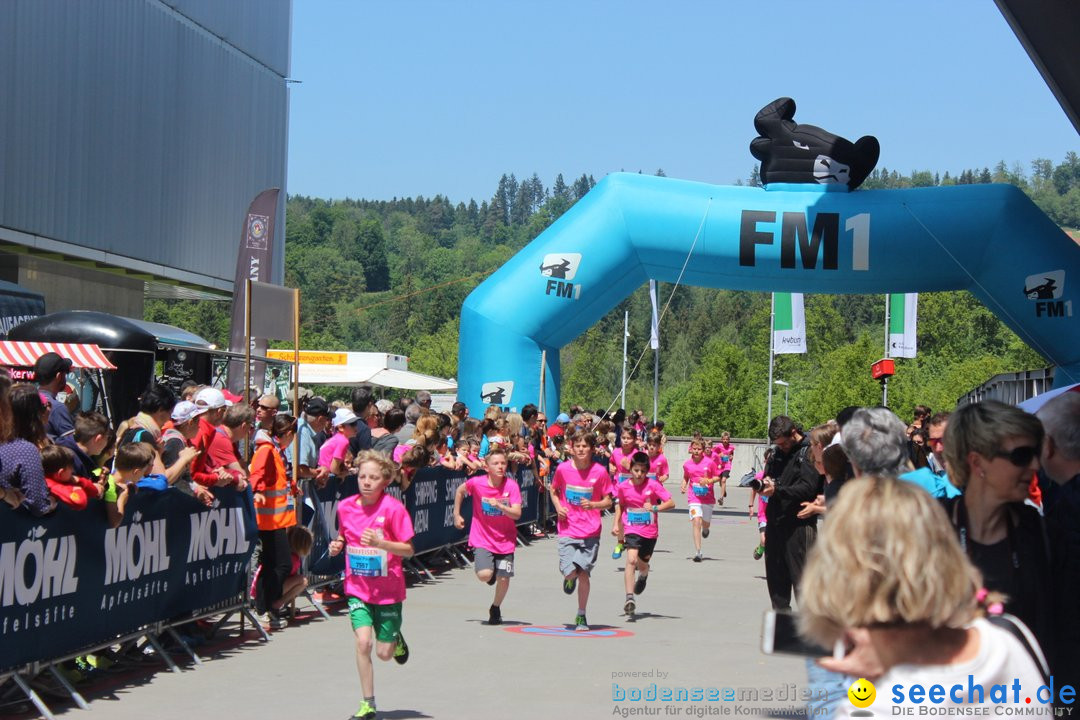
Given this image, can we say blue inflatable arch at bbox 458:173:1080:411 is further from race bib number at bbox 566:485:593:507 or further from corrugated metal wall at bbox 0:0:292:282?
corrugated metal wall at bbox 0:0:292:282

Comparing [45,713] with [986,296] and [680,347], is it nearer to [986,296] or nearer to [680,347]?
[986,296]

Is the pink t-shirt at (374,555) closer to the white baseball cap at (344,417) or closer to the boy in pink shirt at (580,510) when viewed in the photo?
the boy in pink shirt at (580,510)

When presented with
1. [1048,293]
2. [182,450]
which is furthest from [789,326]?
[182,450]

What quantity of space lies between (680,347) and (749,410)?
2107 inches

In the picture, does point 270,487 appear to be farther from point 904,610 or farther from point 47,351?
point 904,610

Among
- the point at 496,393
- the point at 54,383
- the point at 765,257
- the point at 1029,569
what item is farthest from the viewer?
the point at 496,393

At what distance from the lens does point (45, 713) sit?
271 inches

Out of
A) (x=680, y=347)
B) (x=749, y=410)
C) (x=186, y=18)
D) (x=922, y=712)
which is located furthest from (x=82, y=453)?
(x=680, y=347)

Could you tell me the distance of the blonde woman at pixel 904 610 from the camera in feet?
8.27

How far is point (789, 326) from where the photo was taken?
128ft

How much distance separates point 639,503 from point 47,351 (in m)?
7.31

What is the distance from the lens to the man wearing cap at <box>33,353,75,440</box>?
9062mm

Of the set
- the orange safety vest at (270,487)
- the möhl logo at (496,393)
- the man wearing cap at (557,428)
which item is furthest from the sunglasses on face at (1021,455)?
the man wearing cap at (557,428)

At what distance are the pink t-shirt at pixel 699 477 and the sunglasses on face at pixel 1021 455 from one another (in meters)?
14.1
